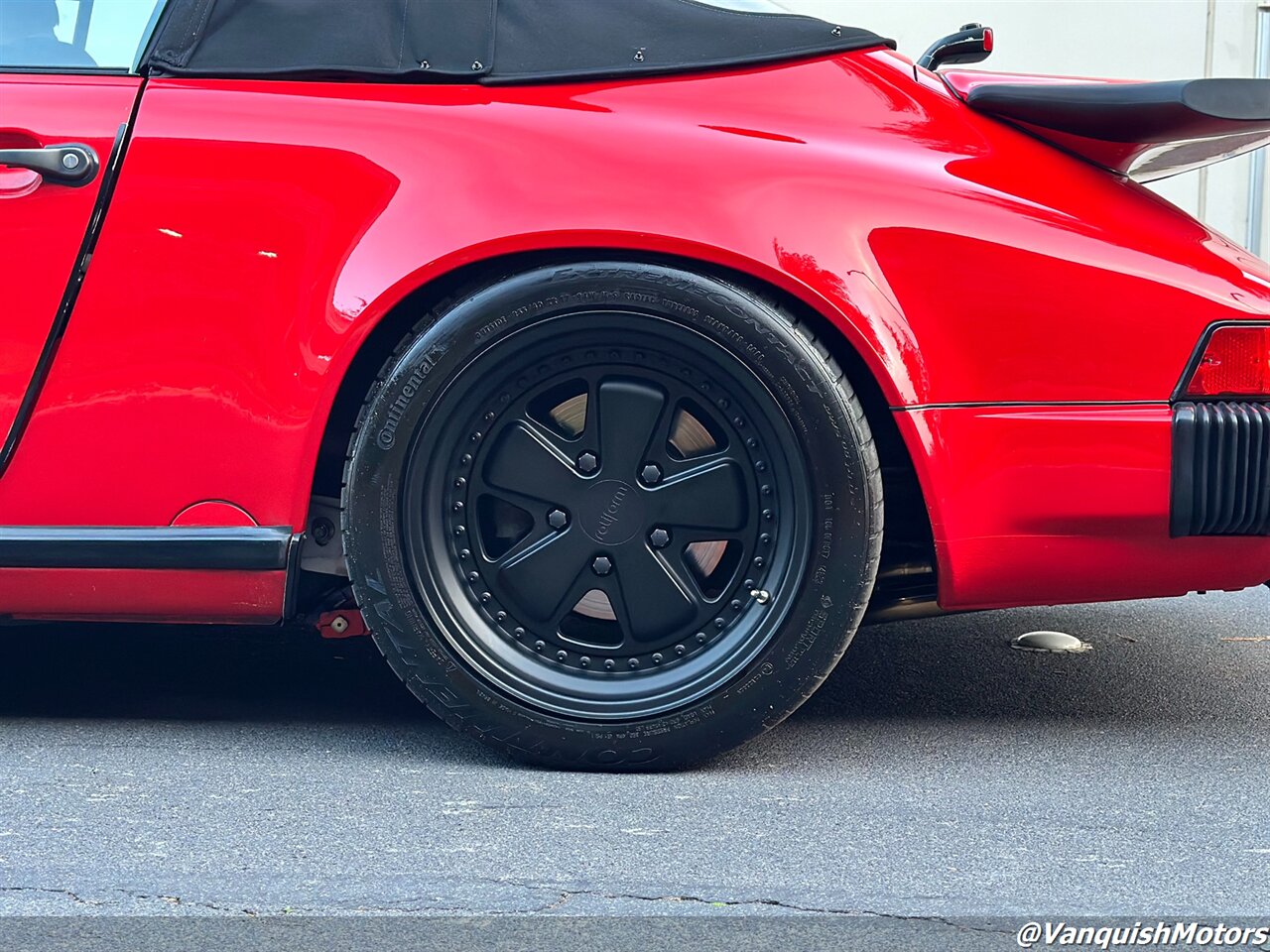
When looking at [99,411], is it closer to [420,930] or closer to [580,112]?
[580,112]

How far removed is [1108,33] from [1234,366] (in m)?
6.11

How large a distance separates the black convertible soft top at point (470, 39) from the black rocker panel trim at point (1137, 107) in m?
0.30

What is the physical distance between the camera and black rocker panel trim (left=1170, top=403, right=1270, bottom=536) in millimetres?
2365

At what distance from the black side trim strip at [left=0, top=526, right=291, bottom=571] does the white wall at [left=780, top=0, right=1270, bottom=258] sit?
6246 mm

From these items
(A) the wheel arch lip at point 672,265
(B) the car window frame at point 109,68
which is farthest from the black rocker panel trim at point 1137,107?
(B) the car window frame at point 109,68

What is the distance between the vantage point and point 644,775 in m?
2.45

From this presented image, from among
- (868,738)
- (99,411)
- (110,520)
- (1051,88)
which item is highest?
(1051,88)

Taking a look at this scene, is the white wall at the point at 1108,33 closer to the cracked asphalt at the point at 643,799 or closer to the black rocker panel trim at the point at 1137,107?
the cracked asphalt at the point at 643,799

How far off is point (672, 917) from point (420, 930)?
31 centimetres

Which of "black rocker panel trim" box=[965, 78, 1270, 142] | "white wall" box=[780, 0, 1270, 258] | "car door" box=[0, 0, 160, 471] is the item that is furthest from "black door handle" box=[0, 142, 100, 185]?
"white wall" box=[780, 0, 1270, 258]

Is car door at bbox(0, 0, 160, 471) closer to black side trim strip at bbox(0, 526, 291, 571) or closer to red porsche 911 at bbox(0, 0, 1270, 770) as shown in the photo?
red porsche 911 at bbox(0, 0, 1270, 770)

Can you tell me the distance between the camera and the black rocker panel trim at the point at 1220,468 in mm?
2365

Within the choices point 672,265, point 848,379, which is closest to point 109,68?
point 672,265

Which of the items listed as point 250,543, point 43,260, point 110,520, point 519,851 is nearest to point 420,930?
point 519,851
